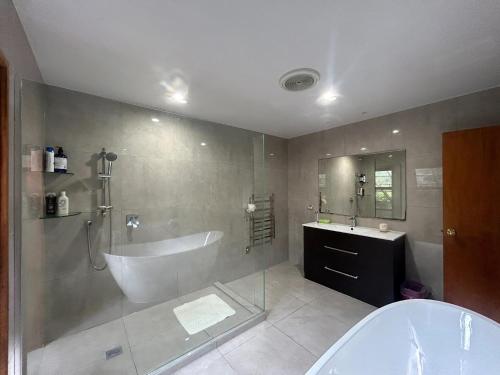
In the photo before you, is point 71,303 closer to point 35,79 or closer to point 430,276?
point 35,79

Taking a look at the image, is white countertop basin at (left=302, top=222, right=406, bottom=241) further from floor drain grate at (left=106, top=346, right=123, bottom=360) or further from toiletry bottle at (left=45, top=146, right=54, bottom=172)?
toiletry bottle at (left=45, top=146, right=54, bottom=172)

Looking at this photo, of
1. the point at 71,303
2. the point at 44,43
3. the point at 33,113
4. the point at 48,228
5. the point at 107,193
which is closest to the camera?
the point at 44,43

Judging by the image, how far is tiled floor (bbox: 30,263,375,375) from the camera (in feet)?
4.94

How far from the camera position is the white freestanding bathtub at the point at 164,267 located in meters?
1.90

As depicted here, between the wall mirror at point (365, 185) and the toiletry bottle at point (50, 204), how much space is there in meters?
3.13

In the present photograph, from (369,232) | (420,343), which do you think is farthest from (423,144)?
(420,343)

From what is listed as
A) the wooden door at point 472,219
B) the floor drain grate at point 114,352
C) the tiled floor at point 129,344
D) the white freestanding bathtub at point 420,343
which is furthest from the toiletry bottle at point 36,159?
the wooden door at point 472,219

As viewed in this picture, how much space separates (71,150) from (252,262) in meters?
2.37

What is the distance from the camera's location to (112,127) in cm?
196

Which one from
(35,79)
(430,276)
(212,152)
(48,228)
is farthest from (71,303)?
(430,276)

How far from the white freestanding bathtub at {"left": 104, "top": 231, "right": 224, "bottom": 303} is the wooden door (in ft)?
7.90

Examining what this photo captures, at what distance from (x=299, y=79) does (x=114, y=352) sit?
271 centimetres

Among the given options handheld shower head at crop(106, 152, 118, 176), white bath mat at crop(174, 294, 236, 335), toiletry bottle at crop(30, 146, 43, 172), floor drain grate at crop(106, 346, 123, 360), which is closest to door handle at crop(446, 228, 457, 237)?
white bath mat at crop(174, 294, 236, 335)

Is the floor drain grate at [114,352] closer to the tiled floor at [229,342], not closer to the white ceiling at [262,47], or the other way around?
the tiled floor at [229,342]
